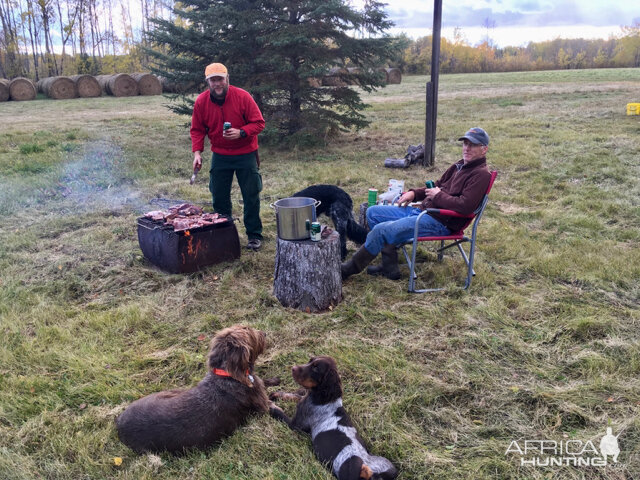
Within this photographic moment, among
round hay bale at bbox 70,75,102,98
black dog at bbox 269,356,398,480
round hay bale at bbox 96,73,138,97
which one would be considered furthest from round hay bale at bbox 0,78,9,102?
black dog at bbox 269,356,398,480

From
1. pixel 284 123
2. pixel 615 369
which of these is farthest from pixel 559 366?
pixel 284 123

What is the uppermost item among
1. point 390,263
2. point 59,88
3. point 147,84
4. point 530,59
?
point 530,59

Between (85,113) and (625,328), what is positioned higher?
(85,113)

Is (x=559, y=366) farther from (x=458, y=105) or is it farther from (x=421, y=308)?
Answer: (x=458, y=105)

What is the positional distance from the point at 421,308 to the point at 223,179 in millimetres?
2710

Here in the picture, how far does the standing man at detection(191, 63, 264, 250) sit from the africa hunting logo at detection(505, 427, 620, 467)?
140 inches

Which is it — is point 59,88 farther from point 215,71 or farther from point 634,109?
point 634,109

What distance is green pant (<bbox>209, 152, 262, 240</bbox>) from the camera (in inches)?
201

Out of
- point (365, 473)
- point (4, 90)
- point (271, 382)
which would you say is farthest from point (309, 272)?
point (4, 90)

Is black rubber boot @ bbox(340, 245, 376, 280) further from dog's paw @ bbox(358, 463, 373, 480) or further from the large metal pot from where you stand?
dog's paw @ bbox(358, 463, 373, 480)

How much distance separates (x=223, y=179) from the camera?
523cm

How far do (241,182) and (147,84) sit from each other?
2547 cm

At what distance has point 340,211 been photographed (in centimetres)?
512

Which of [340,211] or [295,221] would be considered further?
[340,211]
